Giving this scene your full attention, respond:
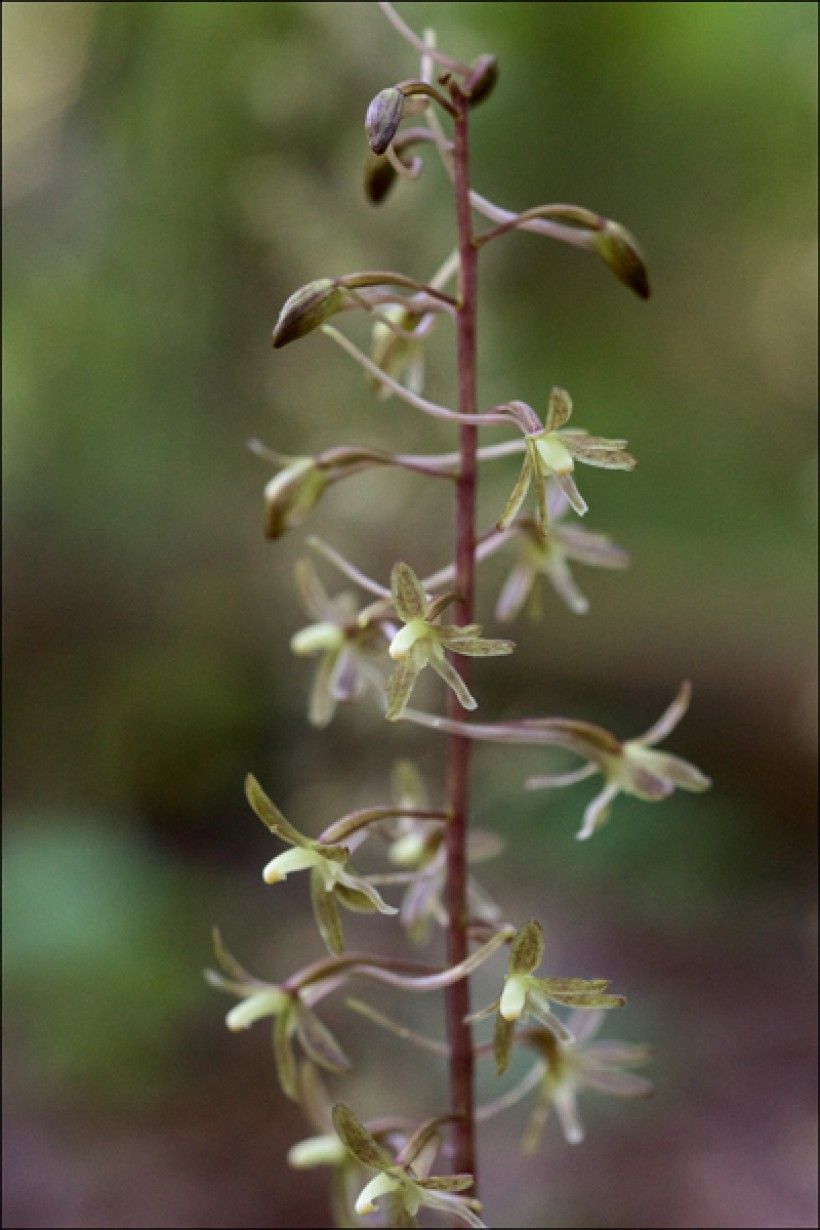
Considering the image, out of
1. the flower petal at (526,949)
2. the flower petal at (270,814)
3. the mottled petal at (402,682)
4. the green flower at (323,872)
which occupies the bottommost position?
the flower petal at (526,949)

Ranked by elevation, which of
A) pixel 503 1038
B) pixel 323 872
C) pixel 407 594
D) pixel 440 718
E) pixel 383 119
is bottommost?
pixel 503 1038

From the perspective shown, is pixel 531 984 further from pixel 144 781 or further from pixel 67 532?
pixel 67 532

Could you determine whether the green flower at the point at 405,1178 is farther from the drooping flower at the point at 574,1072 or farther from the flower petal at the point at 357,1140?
the drooping flower at the point at 574,1072

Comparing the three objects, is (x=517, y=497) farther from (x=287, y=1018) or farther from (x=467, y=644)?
(x=287, y=1018)

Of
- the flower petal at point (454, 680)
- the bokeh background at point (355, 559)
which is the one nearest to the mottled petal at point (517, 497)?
the flower petal at point (454, 680)

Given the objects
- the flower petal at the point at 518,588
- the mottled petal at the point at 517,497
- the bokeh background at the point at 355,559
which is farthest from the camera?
the bokeh background at the point at 355,559

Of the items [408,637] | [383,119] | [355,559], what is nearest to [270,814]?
[408,637]
